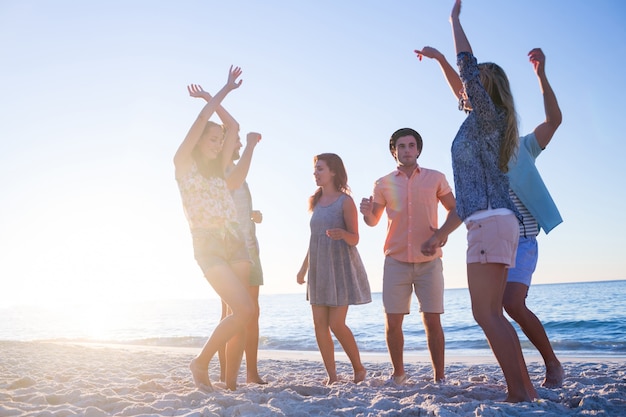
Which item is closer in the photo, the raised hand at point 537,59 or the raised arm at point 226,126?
the raised hand at point 537,59

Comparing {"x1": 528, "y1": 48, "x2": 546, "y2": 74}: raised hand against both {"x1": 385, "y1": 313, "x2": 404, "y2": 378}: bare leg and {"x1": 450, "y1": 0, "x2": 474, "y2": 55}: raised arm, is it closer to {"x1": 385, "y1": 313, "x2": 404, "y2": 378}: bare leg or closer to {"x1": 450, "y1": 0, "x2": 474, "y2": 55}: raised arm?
{"x1": 450, "y1": 0, "x2": 474, "y2": 55}: raised arm

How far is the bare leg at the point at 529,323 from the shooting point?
369cm

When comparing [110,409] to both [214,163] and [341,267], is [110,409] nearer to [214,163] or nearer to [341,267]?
[214,163]

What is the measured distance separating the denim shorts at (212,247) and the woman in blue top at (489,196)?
178cm

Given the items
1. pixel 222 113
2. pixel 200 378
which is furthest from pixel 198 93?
pixel 200 378

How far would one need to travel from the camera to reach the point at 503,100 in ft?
9.82

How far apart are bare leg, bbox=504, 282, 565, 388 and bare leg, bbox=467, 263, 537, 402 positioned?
831 mm

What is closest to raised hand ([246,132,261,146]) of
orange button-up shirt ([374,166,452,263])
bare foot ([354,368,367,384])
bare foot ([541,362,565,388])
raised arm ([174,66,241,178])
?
raised arm ([174,66,241,178])

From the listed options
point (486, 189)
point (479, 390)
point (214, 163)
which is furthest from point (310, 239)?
point (486, 189)

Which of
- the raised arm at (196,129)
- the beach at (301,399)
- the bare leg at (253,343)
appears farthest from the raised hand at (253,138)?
the beach at (301,399)

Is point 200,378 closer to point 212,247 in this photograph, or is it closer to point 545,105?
point 212,247

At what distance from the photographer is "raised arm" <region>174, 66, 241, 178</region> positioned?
151 inches

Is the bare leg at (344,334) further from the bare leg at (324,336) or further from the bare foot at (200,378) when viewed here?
the bare foot at (200,378)

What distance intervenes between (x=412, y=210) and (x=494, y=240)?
161 centimetres
